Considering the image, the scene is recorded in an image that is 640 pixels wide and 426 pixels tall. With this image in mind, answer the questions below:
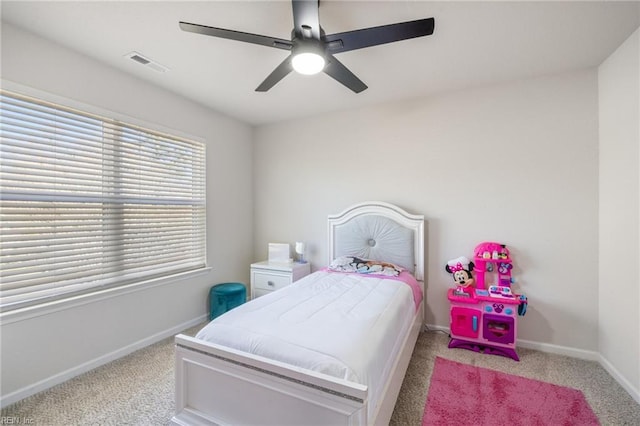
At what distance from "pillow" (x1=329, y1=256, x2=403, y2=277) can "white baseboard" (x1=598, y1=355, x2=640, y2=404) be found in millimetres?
1685

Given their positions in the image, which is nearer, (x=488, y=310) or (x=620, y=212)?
(x=620, y=212)

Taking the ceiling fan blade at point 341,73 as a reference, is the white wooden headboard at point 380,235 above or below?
below

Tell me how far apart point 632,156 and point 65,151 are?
412 cm

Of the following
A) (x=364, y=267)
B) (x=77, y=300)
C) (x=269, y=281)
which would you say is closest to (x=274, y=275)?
(x=269, y=281)

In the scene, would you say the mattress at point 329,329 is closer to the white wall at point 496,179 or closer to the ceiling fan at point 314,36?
the white wall at point 496,179

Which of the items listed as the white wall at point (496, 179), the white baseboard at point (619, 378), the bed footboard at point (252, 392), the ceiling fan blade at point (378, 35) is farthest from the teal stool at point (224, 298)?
the white baseboard at point (619, 378)

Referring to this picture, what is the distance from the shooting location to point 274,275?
10.6 feet

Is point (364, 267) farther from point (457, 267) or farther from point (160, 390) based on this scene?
point (160, 390)

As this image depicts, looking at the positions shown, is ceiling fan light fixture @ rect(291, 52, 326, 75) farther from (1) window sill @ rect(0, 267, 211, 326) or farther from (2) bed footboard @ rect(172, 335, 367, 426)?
(1) window sill @ rect(0, 267, 211, 326)

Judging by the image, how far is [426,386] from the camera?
77.3 inches

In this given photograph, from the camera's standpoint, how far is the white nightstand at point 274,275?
317cm

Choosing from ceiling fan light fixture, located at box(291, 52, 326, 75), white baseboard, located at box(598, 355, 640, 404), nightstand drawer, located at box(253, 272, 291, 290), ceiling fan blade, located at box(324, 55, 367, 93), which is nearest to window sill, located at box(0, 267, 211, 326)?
nightstand drawer, located at box(253, 272, 291, 290)

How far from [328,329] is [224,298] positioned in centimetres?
196

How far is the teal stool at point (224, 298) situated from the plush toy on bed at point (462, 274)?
7.40 ft
